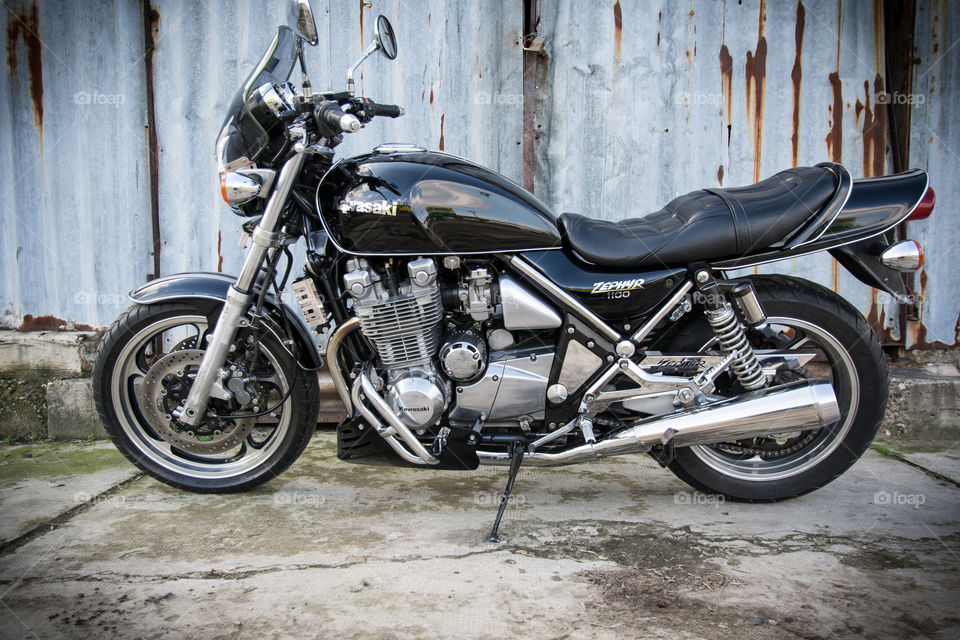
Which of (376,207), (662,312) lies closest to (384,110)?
(376,207)

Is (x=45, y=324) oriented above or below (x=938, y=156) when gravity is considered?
below

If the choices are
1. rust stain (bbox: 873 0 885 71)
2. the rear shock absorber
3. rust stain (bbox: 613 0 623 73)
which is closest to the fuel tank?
the rear shock absorber

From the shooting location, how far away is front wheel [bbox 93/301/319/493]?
111 inches

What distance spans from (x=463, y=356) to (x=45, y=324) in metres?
2.93

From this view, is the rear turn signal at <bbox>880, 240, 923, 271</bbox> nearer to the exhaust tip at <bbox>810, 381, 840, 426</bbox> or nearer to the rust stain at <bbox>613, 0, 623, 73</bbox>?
the exhaust tip at <bbox>810, 381, 840, 426</bbox>

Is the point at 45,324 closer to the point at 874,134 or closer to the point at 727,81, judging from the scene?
the point at 727,81

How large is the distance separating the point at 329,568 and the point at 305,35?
1.86 meters

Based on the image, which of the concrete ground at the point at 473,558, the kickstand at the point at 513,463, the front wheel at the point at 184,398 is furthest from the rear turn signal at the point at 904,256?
the front wheel at the point at 184,398

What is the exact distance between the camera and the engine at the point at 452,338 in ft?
8.05

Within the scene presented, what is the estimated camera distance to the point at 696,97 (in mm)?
3859

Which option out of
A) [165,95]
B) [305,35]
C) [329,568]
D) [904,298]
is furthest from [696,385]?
[165,95]

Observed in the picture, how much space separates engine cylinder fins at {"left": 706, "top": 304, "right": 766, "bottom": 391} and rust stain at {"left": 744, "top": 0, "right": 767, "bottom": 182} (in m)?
1.83

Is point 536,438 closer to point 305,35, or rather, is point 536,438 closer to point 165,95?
point 305,35

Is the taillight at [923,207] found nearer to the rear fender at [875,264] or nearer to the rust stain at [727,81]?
the rear fender at [875,264]
